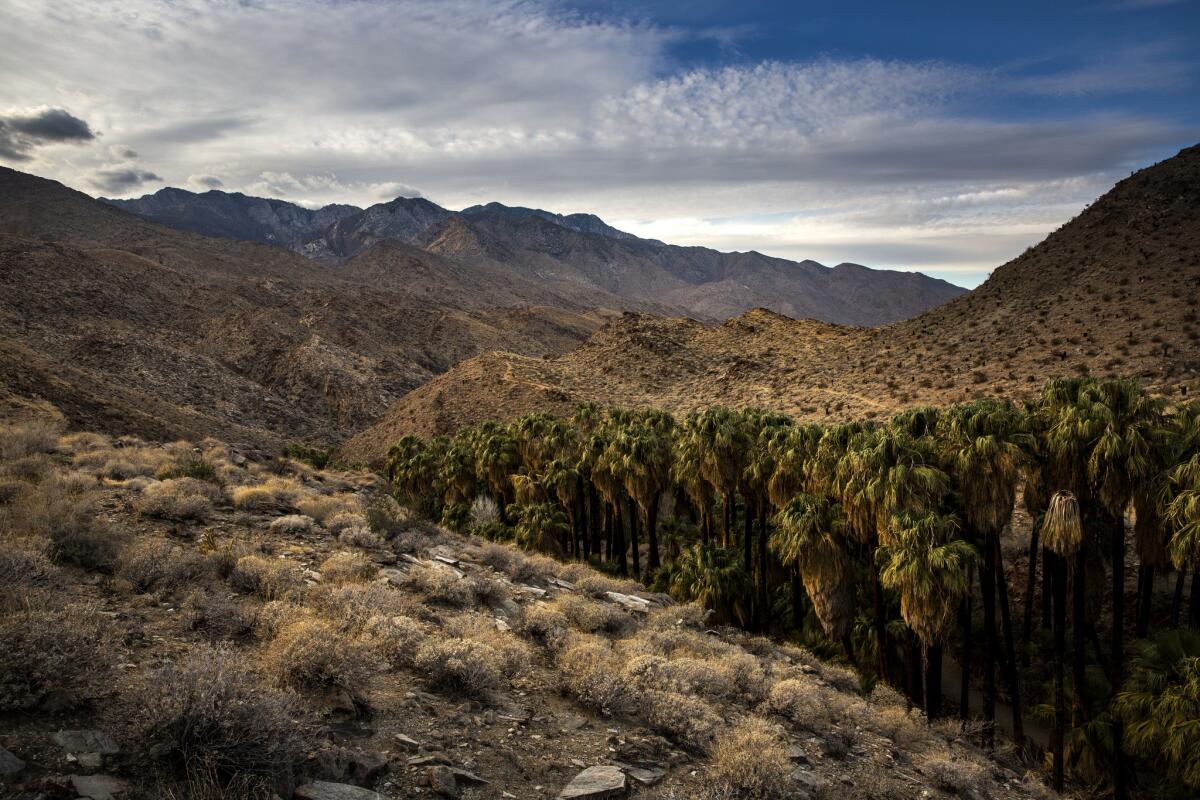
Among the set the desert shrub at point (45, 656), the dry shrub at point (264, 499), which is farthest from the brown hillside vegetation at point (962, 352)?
the desert shrub at point (45, 656)

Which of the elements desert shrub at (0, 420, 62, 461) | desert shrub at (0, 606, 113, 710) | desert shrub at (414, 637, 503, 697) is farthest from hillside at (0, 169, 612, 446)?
desert shrub at (414, 637, 503, 697)

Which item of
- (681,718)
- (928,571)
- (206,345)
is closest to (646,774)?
(681,718)

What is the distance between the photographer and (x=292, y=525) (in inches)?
675

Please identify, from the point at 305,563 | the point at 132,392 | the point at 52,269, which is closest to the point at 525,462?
the point at 305,563

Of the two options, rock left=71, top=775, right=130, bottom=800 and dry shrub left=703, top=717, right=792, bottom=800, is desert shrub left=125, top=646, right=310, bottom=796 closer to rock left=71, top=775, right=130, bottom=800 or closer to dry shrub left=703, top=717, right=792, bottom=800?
rock left=71, top=775, right=130, bottom=800

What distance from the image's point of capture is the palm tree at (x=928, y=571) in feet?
53.4

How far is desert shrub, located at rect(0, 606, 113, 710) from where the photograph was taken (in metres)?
6.35

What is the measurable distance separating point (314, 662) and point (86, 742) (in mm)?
2527

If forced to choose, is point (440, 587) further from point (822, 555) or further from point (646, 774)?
point (822, 555)

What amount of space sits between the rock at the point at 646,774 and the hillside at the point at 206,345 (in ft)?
144

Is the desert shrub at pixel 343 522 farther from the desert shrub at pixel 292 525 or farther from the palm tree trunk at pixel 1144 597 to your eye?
the palm tree trunk at pixel 1144 597

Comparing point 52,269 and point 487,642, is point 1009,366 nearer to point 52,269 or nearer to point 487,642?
point 487,642

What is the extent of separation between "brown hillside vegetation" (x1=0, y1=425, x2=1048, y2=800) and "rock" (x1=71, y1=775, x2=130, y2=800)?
24 mm

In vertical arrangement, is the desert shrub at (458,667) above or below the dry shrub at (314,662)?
below
